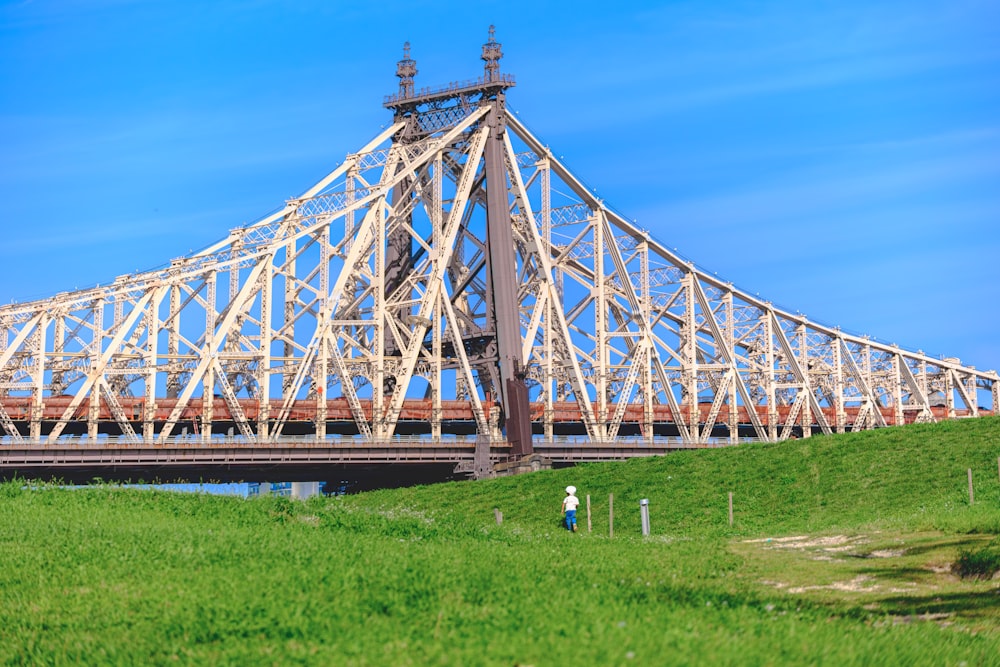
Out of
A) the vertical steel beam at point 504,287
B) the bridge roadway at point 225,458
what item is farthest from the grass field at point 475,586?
the vertical steel beam at point 504,287

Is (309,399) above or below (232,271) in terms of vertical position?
below

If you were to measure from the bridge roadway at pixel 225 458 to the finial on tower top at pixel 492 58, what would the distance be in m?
30.8

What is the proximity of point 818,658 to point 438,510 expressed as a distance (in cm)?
3318

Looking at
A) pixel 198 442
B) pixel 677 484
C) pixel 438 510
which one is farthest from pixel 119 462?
pixel 677 484

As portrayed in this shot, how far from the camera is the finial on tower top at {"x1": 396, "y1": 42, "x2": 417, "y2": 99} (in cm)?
9875

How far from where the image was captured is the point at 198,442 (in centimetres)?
6969

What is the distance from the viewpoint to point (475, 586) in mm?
20547

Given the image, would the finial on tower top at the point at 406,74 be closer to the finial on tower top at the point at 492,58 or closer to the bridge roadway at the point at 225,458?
the finial on tower top at the point at 492,58

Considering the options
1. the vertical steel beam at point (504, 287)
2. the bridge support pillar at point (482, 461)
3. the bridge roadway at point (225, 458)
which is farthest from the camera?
the vertical steel beam at point (504, 287)

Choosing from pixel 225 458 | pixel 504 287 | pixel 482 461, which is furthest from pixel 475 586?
pixel 504 287

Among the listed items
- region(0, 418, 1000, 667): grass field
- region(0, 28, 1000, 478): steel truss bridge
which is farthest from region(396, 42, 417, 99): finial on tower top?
region(0, 418, 1000, 667): grass field

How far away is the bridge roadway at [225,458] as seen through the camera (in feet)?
216

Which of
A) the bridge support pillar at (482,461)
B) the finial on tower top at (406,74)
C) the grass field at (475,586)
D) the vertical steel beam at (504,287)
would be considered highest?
the finial on tower top at (406,74)

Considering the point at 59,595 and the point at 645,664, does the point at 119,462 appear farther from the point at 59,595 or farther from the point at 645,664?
the point at 645,664
